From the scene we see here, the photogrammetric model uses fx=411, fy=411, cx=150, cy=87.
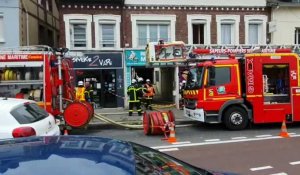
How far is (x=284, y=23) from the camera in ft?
78.1

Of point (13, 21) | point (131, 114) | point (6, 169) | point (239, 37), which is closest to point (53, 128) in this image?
point (6, 169)

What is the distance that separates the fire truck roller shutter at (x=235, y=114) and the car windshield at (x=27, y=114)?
6.81m

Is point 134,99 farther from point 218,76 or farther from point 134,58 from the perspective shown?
point 218,76

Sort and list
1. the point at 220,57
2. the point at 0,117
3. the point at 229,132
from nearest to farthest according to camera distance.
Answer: the point at 0,117
the point at 229,132
the point at 220,57

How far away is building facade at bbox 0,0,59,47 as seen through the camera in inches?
808

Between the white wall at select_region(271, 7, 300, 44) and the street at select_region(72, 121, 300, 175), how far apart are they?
10.4 m

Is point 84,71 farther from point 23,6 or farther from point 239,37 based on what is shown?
point 239,37

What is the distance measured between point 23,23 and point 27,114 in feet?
49.1

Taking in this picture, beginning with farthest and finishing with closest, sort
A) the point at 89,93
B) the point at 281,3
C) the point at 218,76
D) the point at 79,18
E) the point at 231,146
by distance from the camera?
the point at 281,3 → the point at 79,18 → the point at 89,93 → the point at 218,76 → the point at 231,146

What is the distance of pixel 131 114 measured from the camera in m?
18.4

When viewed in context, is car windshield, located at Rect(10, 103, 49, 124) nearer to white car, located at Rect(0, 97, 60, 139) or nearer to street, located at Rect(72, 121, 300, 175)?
white car, located at Rect(0, 97, 60, 139)

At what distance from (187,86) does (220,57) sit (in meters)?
1.52

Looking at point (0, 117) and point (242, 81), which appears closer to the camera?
point (0, 117)

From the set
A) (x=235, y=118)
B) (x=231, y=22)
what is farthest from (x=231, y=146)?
(x=231, y=22)
